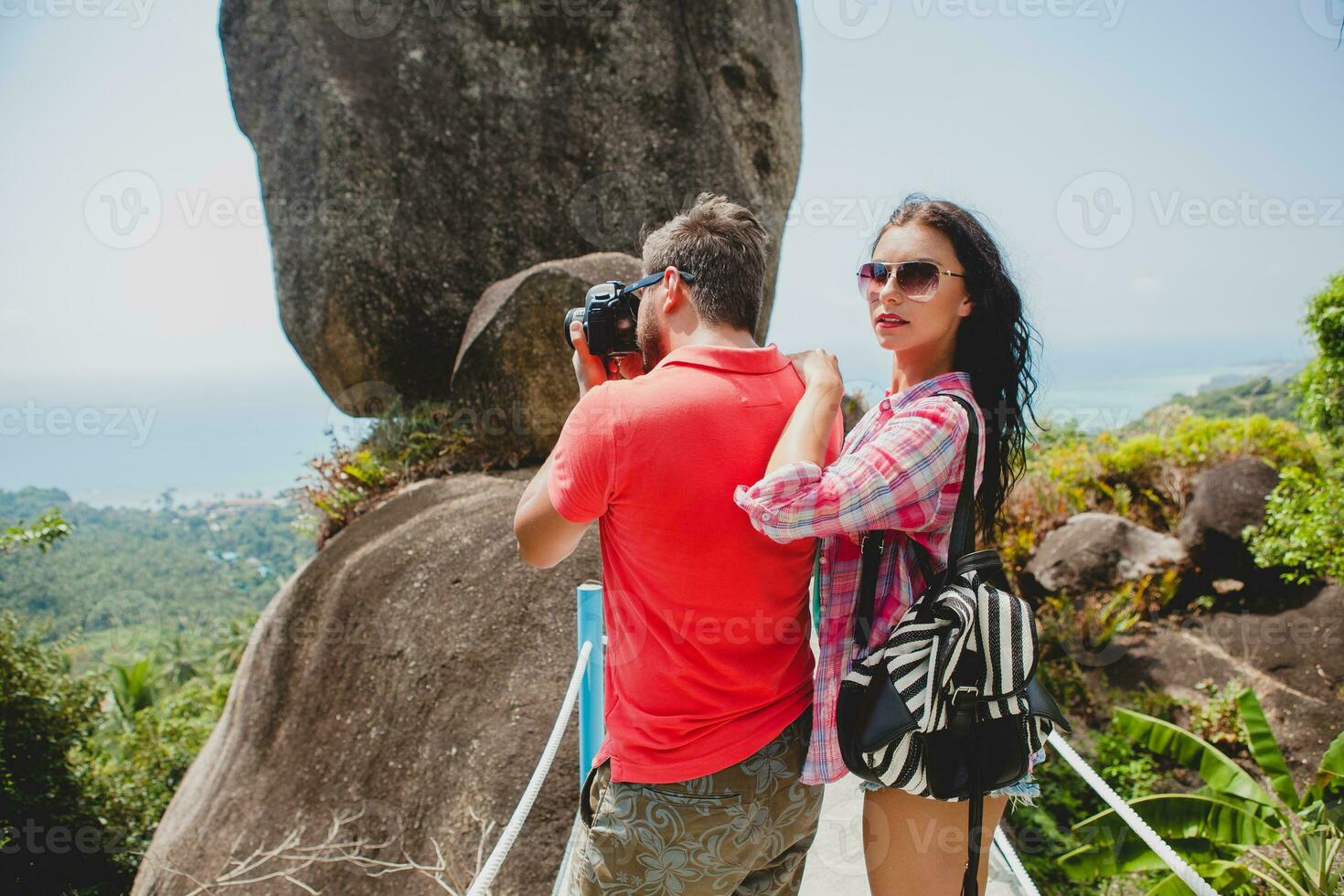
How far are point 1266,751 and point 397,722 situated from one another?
524 cm

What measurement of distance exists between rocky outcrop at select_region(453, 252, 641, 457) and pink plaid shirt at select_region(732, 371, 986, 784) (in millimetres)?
6208

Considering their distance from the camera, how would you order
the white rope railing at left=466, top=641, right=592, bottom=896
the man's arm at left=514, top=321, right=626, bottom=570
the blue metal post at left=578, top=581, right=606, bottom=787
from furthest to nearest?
the blue metal post at left=578, top=581, right=606, bottom=787 → the white rope railing at left=466, top=641, right=592, bottom=896 → the man's arm at left=514, top=321, right=626, bottom=570

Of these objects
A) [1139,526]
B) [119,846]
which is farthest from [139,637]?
[1139,526]

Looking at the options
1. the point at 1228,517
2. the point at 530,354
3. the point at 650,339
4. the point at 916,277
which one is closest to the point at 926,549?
the point at 916,277

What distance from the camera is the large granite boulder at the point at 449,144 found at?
28.9ft

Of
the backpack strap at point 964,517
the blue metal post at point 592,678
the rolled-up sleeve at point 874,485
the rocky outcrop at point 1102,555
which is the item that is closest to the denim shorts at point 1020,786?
the backpack strap at point 964,517

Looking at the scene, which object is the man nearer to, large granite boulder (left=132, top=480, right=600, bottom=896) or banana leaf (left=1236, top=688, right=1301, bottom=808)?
large granite boulder (left=132, top=480, right=600, bottom=896)

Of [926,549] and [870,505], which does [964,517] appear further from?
[870,505]

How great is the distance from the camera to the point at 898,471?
161 cm

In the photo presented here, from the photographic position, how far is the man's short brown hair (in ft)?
5.82

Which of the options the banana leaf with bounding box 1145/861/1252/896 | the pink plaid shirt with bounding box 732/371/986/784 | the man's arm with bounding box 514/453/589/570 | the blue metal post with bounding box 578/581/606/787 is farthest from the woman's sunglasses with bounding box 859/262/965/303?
the banana leaf with bounding box 1145/861/1252/896

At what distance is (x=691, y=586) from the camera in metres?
1.68

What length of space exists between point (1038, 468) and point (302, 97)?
863cm

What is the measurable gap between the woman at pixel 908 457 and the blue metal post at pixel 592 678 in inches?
50.3
